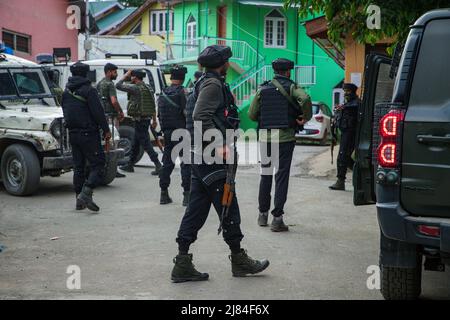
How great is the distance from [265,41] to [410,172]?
29.2m

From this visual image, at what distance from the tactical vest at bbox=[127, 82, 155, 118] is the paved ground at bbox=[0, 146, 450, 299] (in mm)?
1589

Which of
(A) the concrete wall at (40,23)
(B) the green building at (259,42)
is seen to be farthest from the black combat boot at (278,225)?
(B) the green building at (259,42)

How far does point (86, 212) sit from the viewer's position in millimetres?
9477

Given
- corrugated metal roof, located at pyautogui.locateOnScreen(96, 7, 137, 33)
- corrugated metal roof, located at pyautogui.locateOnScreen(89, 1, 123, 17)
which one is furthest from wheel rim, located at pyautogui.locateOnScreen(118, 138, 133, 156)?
corrugated metal roof, located at pyautogui.locateOnScreen(89, 1, 123, 17)

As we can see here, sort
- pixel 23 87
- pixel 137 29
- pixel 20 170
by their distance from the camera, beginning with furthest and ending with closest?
pixel 137 29 → pixel 23 87 → pixel 20 170

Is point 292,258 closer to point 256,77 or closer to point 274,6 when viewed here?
point 256,77

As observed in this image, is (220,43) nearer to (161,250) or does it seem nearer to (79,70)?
(79,70)

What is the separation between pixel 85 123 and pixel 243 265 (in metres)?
3.74

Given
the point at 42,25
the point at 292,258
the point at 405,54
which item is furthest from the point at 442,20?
the point at 42,25

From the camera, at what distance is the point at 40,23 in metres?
25.9

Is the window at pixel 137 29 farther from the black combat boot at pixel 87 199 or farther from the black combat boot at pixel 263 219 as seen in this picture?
the black combat boot at pixel 263 219

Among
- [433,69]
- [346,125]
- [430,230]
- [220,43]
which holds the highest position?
[220,43]

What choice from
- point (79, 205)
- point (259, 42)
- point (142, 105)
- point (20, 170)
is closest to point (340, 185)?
point (142, 105)

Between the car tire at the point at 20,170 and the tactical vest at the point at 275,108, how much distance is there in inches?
153
